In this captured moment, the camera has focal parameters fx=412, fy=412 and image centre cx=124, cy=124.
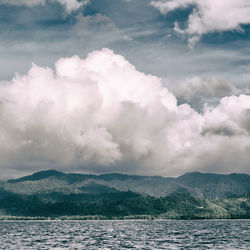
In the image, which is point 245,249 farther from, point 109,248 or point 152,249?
point 109,248

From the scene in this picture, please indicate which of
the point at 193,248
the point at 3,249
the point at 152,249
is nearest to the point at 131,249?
the point at 152,249

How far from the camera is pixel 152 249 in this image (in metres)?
183

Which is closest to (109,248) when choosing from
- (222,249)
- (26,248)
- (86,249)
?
(86,249)

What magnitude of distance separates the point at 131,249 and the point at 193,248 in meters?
28.8

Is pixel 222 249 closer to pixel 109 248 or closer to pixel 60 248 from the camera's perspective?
pixel 109 248

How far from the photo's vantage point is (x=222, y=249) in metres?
186

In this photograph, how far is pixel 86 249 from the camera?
188000mm

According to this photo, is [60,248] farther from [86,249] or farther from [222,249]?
[222,249]

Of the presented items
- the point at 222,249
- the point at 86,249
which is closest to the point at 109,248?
the point at 86,249

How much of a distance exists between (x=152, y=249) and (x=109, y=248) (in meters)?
22.2

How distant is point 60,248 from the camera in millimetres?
190375

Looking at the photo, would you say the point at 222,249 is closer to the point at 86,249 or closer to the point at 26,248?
the point at 86,249

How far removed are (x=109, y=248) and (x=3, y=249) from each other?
160 ft

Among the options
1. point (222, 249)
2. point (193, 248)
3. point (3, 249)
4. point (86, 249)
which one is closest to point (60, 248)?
point (86, 249)
